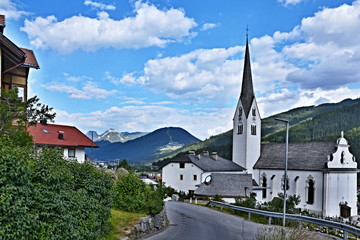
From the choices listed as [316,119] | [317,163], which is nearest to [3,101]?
[317,163]

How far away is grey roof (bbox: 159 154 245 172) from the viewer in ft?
180

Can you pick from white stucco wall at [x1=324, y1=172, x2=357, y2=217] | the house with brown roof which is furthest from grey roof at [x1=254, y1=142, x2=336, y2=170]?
the house with brown roof

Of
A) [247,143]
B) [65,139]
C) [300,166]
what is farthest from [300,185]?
[65,139]

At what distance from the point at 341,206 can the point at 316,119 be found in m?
163

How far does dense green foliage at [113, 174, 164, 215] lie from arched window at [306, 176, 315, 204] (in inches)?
1364

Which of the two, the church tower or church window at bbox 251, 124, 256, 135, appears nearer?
the church tower

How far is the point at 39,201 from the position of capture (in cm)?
767

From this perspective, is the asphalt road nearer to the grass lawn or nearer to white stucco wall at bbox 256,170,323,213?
the grass lawn

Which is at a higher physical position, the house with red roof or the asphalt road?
the house with red roof

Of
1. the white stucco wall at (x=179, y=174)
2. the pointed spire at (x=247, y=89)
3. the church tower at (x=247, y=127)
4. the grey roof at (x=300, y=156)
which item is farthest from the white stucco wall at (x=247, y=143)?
the white stucco wall at (x=179, y=174)

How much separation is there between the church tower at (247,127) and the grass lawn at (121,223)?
42280 mm

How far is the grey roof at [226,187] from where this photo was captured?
44.3 meters

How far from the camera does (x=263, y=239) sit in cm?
940

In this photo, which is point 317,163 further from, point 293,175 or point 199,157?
point 199,157
